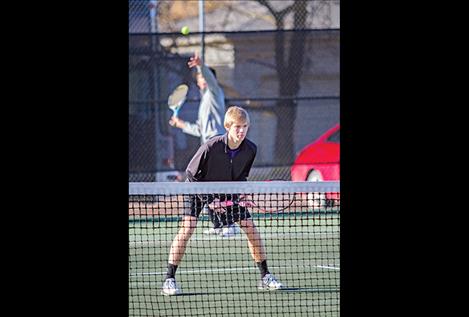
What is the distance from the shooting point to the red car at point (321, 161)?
16.0 m

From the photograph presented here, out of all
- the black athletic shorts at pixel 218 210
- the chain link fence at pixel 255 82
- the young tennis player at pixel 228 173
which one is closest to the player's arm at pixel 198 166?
the young tennis player at pixel 228 173

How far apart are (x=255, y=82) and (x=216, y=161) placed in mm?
10820

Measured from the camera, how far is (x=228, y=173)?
8.27 metres

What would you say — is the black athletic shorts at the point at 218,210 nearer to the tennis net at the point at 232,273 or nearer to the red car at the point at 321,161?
the tennis net at the point at 232,273

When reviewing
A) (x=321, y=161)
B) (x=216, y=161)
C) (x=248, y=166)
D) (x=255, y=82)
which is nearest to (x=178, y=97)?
(x=321, y=161)

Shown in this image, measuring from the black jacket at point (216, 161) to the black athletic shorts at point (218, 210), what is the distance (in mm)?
181
